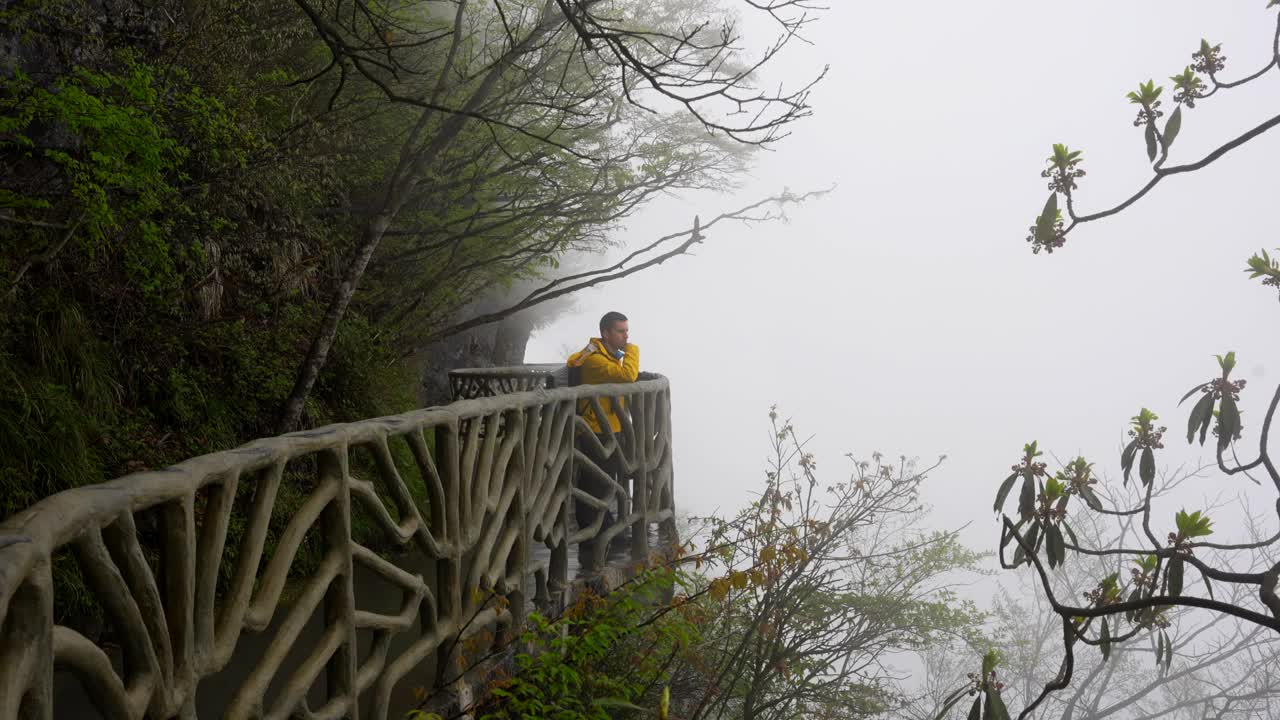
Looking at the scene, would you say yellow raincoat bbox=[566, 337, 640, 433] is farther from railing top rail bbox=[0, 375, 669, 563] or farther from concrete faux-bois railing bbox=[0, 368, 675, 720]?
railing top rail bbox=[0, 375, 669, 563]

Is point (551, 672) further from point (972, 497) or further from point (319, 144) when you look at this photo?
point (972, 497)

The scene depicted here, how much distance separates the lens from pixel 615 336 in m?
6.80

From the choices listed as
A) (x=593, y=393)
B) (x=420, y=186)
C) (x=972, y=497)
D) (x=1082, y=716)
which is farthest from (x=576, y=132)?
(x=972, y=497)

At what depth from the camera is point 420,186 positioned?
30.4 ft

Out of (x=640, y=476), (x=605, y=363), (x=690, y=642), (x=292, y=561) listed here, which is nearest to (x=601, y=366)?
(x=605, y=363)

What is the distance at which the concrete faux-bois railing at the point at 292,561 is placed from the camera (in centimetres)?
183

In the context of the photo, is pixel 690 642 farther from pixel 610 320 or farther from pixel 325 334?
pixel 325 334

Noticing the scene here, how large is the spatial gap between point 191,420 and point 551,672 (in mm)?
4190

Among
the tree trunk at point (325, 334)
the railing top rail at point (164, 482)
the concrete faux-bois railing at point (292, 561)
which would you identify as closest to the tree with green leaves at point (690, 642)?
the concrete faux-bois railing at point (292, 561)

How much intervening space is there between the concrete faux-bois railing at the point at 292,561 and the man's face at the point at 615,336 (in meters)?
0.57

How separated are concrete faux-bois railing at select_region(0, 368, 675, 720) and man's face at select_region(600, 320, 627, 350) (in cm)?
57

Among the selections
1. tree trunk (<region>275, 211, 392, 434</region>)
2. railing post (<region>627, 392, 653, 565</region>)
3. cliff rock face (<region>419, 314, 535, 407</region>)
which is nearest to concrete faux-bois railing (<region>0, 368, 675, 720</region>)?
railing post (<region>627, 392, 653, 565</region>)

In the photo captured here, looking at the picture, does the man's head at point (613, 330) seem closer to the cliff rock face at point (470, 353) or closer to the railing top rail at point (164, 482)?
the railing top rail at point (164, 482)

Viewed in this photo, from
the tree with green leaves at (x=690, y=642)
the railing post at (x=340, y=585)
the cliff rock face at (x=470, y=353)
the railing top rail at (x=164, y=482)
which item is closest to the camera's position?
the railing top rail at (x=164, y=482)
